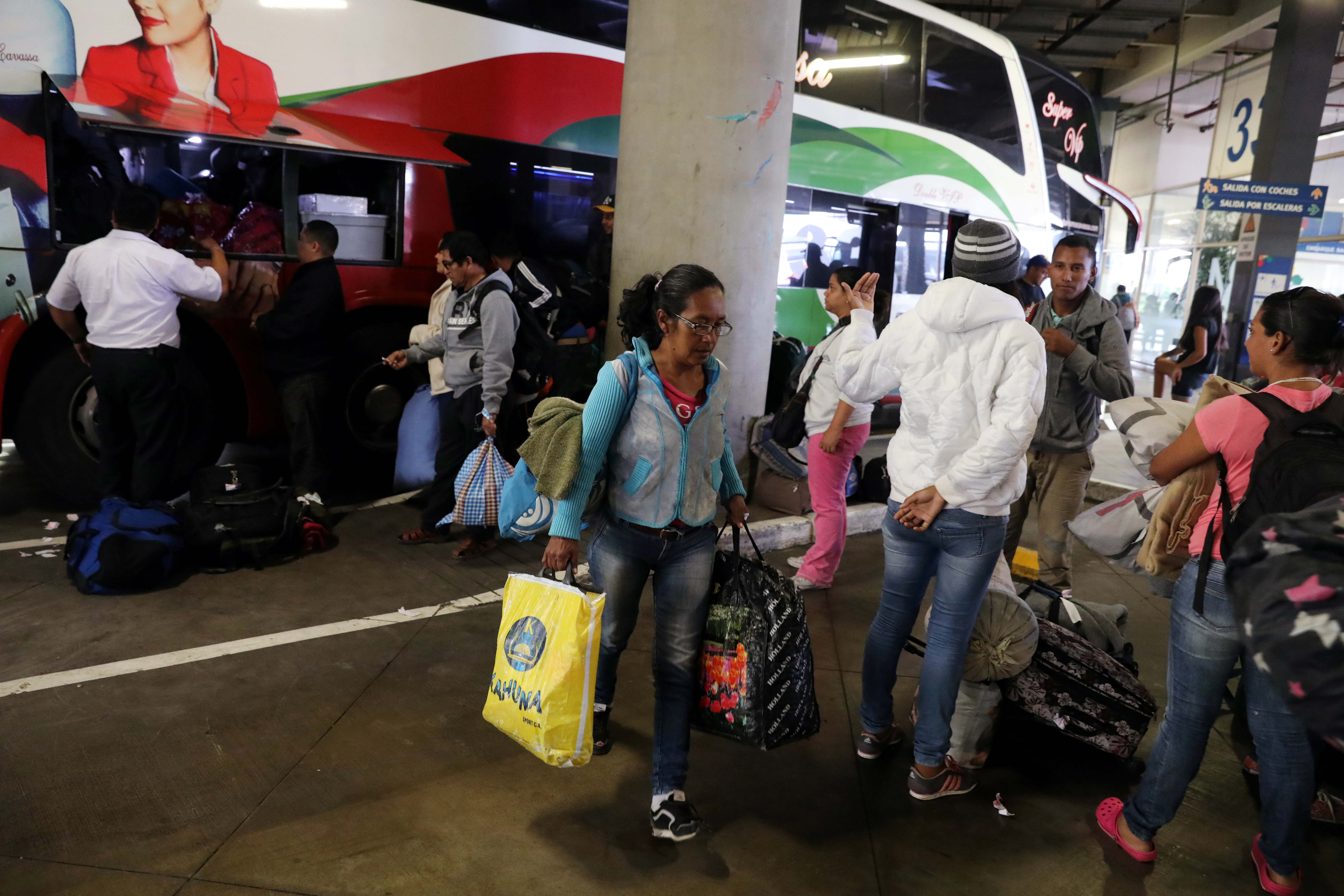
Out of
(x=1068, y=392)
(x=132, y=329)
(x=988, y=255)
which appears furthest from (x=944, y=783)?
(x=132, y=329)

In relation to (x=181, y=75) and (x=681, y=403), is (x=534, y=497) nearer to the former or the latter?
(x=681, y=403)

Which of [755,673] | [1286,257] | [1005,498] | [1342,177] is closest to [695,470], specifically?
[755,673]

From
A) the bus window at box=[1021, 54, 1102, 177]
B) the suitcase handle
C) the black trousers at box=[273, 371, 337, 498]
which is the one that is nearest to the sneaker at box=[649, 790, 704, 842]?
the suitcase handle

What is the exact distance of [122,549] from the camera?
430cm

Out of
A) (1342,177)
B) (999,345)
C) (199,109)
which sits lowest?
(999,345)

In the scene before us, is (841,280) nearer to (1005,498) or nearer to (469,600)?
(1005,498)

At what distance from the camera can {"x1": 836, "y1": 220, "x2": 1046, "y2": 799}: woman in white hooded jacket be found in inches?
106

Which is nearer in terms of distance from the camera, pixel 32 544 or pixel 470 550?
pixel 32 544

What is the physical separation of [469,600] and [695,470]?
223 cm

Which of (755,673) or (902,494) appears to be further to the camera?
(902,494)

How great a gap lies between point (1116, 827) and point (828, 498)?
212 centimetres

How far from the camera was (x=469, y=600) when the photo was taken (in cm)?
454

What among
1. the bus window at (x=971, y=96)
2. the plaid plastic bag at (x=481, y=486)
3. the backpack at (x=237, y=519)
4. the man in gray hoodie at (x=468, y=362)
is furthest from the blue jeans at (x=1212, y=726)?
the bus window at (x=971, y=96)

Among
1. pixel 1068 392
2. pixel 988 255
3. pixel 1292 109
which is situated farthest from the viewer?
pixel 1292 109
